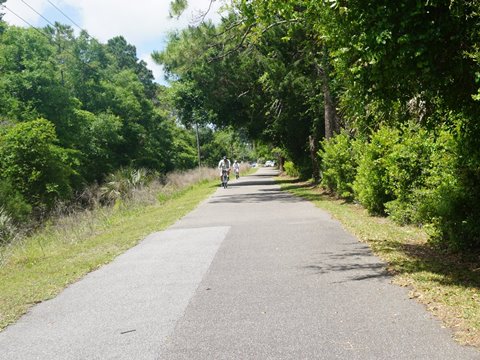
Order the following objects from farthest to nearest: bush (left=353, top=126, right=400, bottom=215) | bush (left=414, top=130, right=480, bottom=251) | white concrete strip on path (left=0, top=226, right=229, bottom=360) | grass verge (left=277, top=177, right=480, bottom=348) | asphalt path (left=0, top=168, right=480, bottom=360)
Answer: bush (left=353, top=126, right=400, bottom=215), bush (left=414, top=130, right=480, bottom=251), grass verge (left=277, top=177, right=480, bottom=348), white concrete strip on path (left=0, top=226, right=229, bottom=360), asphalt path (left=0, top=168, right=480, bottom=360)

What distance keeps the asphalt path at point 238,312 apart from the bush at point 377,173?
3.57 m

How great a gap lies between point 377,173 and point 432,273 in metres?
6.02

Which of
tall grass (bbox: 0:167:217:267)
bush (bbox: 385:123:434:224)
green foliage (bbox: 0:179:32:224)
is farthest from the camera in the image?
green foliage (bbox: 0:179:32:224)

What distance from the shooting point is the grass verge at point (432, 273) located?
4.73m

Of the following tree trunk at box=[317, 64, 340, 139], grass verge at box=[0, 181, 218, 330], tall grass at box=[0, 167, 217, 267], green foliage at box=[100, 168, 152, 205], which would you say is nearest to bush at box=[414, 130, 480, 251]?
grass verge at box=[0, 181, 218, 330]

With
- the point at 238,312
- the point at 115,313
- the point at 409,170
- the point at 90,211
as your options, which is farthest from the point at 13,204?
the point at 238,312

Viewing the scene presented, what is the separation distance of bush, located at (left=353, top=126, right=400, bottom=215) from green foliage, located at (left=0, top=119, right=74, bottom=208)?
1846 cm

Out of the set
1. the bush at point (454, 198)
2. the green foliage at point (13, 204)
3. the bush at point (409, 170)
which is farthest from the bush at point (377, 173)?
the green foliage at point (13, 204)

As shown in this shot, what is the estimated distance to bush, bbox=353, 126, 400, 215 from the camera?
11.8 metres

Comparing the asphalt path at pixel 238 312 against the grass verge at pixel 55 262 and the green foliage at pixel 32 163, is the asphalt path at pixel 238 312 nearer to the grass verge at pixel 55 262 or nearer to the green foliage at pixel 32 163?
the grass verge at pixel 55 262

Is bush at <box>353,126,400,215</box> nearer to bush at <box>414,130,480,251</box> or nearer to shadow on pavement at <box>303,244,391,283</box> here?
bush at <box>414,130,480,251</box>

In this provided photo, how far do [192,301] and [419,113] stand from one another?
16.7ft

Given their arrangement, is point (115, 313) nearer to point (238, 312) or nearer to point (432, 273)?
point (238, 312)

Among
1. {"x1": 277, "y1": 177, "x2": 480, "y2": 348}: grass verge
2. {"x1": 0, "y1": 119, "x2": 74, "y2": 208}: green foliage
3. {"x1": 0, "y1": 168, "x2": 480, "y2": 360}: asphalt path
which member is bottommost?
{"x1": 277, "y1": 177, "x2": 480, "y2": 348}: grass verge
